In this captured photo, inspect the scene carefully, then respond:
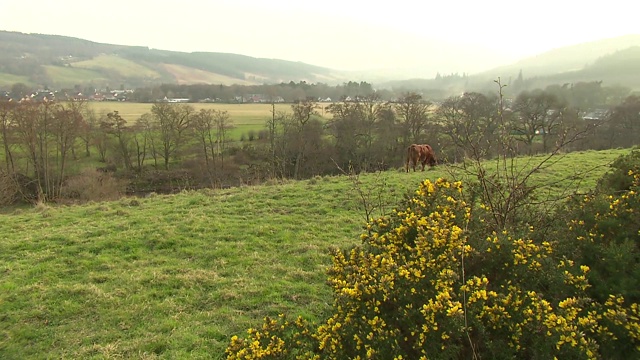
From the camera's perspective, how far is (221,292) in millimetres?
6844

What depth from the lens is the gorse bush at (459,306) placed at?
287cm

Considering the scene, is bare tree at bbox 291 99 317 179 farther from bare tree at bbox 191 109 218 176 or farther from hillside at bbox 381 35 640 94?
hillside at bbox 381 35 640 94

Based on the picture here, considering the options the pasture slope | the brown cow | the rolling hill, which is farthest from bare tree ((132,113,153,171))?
the rolling hill

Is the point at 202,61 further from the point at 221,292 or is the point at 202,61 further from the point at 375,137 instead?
the point at 221,292

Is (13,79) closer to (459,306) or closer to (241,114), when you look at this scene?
(241,114)

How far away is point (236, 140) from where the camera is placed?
51.9m

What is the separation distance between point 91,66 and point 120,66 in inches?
482

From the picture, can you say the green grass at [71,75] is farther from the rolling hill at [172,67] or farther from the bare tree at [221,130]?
the bare tree at [221,130]

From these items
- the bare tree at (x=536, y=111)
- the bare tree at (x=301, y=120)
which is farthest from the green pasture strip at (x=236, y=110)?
the bare tree at (x=536, y=111)

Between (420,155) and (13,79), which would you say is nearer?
(420,155)

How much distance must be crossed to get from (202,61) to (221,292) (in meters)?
201

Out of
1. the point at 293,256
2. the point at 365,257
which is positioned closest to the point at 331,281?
the point at 365,257

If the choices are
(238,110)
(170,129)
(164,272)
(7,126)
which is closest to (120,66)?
(238,110)

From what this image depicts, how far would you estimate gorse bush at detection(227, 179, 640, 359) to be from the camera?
2.87 m
